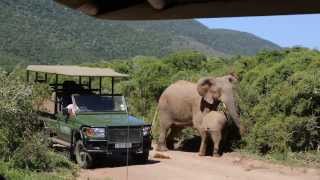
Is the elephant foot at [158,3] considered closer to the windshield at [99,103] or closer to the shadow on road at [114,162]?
the shadow on road at [114,162]

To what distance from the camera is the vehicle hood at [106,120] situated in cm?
1480

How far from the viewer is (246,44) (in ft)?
373

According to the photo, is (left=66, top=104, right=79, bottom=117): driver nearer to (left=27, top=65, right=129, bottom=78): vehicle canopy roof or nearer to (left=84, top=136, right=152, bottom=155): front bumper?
(left=84, top=136, right=152, bottom=155): front bumper

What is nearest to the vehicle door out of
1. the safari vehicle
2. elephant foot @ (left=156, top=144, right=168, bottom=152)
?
the safari vehicle

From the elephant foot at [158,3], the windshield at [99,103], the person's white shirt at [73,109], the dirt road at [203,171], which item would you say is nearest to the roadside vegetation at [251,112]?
the dirt road at [203,171]

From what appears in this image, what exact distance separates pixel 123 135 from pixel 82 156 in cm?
107

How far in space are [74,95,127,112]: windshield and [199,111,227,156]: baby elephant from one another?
101 inches

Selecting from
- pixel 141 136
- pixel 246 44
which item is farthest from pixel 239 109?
pixel 246 44

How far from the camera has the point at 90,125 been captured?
14.7 m

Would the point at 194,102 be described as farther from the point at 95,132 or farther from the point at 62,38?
the point at 62,38

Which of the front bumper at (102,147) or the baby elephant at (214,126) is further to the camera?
the baby elephant at (214,126)

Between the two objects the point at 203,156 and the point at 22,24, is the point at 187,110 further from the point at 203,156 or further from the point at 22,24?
the point at 22,24

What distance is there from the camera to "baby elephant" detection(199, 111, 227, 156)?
17422 mm

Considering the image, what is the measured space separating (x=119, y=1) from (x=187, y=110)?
50.1 ft
